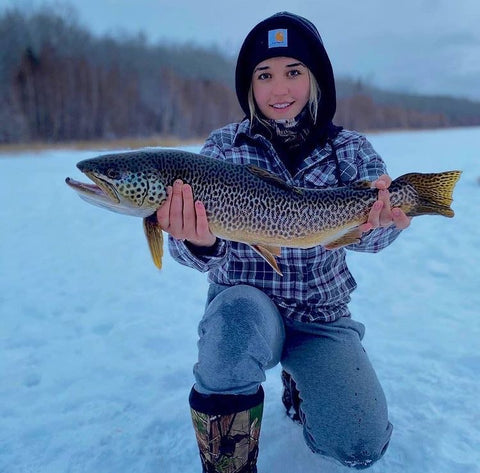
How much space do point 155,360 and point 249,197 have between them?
1508 millimetres

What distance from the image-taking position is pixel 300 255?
8.20ft

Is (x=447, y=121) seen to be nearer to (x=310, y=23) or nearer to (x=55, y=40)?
(x=55, y=40)

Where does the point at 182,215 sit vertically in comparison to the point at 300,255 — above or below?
above

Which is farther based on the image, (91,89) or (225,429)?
(91,89)

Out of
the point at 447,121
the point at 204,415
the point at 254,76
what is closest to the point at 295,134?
the point at 254,76

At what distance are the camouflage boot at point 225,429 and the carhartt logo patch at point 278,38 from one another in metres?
1.83

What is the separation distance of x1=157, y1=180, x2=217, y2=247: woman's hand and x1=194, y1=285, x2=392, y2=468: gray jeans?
1.12 feet

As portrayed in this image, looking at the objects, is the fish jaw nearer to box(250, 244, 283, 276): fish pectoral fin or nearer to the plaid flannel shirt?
the plaid flannel shirt

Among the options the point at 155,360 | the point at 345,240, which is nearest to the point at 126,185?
the point at 345,240

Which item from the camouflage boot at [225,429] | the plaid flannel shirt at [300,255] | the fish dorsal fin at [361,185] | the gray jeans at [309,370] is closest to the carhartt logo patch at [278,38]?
the plaid flannel shirt at [300,255]

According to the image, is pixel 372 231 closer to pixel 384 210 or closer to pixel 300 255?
pixel 384 210

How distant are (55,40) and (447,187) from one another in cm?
3961

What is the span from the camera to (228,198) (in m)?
2.22

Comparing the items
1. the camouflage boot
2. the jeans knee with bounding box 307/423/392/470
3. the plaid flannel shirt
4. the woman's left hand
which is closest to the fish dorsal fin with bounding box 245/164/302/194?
the plaid flannel shirt
